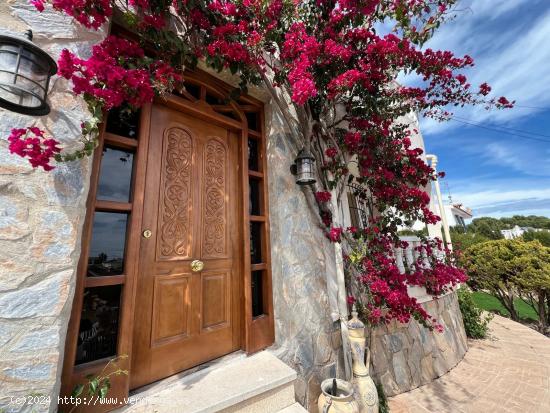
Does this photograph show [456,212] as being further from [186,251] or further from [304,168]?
[186,251]

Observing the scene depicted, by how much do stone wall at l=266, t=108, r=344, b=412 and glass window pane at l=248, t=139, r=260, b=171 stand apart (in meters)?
0.14

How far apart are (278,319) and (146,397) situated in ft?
3.70

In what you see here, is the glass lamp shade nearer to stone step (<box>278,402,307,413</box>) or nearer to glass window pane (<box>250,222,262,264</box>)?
glass window pane (<box>250,222,262,264</box>)

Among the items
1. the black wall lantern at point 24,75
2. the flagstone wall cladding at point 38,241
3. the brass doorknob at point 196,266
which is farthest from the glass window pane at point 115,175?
the brass doorknob at point 196,266

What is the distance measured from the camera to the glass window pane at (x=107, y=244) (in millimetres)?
1473

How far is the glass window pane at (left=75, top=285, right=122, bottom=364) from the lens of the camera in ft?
4.53

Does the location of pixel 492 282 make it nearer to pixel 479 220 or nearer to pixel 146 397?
pixel 146 397

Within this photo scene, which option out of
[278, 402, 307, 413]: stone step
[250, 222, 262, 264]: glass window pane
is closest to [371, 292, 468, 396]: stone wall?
[278, 402, 307, 413]: stone step

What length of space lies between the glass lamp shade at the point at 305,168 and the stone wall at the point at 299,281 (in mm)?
96

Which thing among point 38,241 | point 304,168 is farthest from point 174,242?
point 304,168

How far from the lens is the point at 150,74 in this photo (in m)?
1.55

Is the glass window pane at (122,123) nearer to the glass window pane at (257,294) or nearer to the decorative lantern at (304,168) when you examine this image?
the decorative lantern at (304,168)

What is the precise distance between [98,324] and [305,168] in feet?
6.78

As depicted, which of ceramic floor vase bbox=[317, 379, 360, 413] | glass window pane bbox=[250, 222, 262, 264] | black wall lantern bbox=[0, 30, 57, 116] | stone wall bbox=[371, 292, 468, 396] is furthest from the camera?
stone wall bbox=[371, 292, 468, 396]
